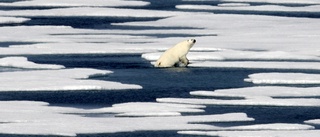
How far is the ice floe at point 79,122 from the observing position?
10031 millimetres

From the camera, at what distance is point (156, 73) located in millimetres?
14375

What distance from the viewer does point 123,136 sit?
9.88m

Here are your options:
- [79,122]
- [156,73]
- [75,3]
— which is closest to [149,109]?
[79,122]

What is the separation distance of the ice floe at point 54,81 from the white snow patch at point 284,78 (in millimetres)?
1431

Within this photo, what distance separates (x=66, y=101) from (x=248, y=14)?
11894mm

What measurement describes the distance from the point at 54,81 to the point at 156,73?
160 centimetres

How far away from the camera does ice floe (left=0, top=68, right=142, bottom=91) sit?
1284cm

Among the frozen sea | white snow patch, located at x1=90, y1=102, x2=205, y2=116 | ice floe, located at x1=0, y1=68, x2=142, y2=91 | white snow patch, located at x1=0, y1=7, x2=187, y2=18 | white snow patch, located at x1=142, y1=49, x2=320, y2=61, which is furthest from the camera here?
white snow patch, located at x1=0, y1=7, x2=187, y2=18

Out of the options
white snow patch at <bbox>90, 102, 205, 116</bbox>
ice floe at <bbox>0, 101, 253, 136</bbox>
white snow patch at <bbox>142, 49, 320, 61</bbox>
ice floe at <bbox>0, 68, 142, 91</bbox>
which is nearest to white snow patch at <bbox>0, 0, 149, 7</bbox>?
Result: white snow patch at <bbox>142, 49, 320, 61</bbox>

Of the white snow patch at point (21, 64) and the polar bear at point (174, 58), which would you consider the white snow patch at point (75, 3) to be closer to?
the white snow patch at point (21, 64)

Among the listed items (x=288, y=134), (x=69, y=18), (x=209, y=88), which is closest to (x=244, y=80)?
(x=209, y=88)

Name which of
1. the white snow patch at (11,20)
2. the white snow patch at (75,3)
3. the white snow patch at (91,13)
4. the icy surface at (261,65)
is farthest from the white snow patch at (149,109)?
the white snow patch at (75,3)

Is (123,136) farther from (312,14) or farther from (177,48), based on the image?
(312,14)

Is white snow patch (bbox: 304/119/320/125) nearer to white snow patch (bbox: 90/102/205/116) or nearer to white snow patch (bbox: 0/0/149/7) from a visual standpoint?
white snow patch (bbox: 90/102/205/116)
